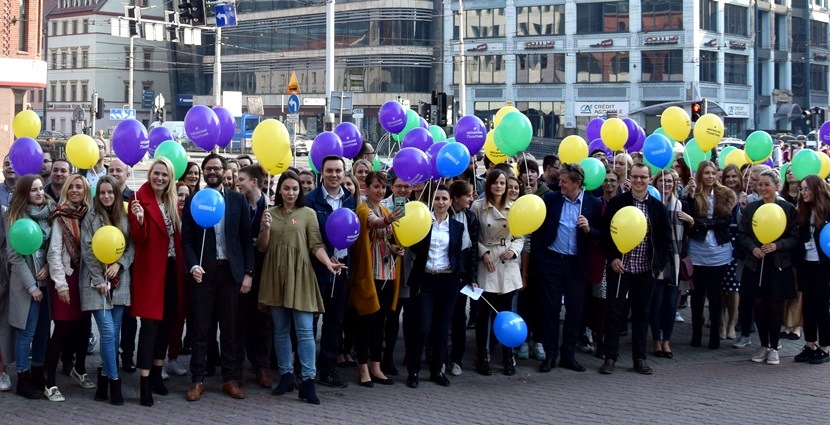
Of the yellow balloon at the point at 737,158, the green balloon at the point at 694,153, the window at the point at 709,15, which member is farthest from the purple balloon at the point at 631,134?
the window at the point at 709,15

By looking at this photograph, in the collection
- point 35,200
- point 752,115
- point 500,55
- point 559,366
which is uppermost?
point 500,55

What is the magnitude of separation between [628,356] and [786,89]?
70.4 m

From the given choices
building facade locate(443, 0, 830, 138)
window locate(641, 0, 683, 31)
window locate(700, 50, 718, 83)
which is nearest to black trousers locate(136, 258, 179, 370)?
building facade locate(443, 0, 830, 138)

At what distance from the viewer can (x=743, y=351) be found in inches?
457

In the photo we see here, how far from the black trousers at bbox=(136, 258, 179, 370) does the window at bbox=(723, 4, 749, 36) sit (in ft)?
215

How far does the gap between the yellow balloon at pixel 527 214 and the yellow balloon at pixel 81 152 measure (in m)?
4.25

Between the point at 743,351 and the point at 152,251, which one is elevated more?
the point at 152,251

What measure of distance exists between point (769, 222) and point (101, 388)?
6547 mm

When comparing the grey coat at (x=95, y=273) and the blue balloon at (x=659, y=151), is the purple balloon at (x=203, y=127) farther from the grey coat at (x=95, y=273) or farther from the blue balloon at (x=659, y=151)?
the blue balloon at (x=659, y=151)

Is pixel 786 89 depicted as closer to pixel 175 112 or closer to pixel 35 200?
pixel 175 112

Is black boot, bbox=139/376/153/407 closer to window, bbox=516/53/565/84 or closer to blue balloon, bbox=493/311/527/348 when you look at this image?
blue balloon, bbox=493/311/527/348

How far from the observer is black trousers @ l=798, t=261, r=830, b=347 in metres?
10.7

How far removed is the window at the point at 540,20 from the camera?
71.9 meters

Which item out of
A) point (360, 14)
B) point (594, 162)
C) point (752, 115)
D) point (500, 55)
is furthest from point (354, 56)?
point (594, 162)
